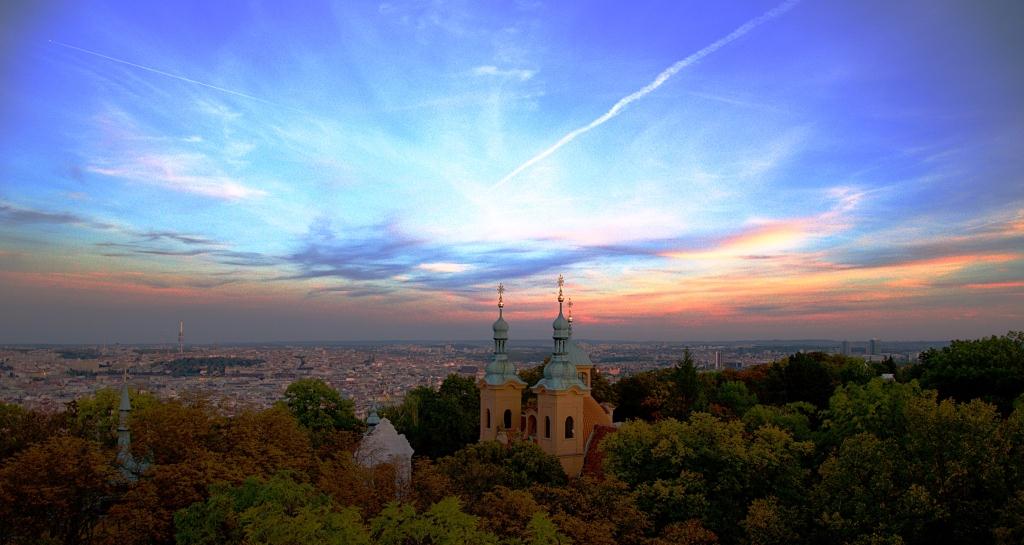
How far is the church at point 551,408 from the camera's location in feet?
136

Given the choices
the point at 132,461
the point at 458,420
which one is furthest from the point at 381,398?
the point at 132,461

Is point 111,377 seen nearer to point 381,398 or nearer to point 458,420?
point 381,398

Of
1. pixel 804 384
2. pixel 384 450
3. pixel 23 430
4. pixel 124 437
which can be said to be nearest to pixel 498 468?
pixel 384 450

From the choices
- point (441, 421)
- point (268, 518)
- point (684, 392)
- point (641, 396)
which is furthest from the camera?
point (641, 396)

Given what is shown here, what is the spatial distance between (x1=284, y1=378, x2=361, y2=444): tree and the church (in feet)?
43.0

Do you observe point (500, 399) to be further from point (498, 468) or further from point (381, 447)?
point (498, 468)

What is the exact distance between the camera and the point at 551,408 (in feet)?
136

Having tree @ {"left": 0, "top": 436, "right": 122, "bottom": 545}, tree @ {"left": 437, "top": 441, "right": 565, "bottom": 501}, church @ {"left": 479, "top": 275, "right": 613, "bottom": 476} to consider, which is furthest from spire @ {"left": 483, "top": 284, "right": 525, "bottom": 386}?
tree @ {"left": 0, "top": 436, "right": 122, "bottom": 545}

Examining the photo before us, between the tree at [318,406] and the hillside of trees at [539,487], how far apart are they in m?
17.8

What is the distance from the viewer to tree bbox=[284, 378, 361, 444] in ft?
177

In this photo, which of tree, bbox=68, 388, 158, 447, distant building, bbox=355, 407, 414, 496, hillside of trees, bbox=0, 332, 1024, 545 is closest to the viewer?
hillside of trees, bbox=0, 332, 1024, 545

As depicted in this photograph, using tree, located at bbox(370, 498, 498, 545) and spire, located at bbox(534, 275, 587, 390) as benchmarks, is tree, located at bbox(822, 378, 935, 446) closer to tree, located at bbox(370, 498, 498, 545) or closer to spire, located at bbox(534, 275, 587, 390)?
spire, located at bbox(534, 275, 587, 390)

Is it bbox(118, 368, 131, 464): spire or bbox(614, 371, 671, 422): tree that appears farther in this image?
bbox(614, 371, 671, 422): tree

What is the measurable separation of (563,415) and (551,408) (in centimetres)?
80
